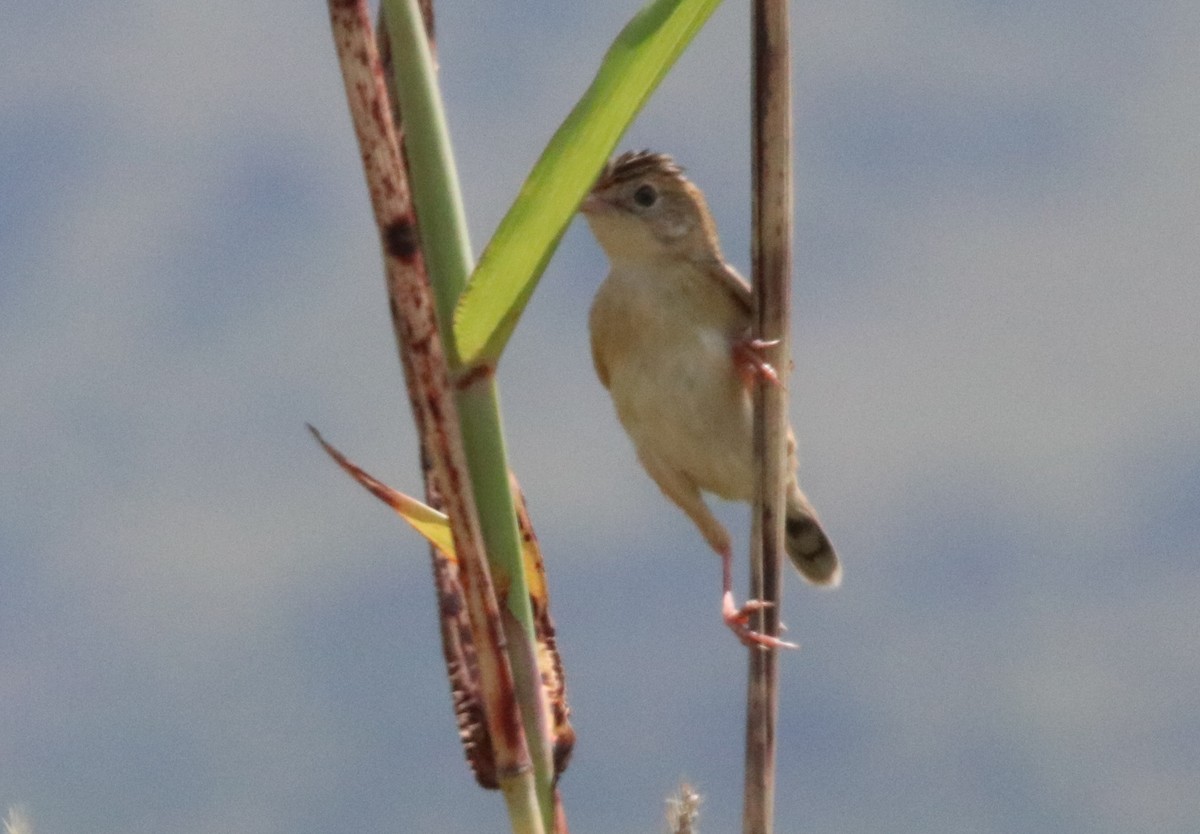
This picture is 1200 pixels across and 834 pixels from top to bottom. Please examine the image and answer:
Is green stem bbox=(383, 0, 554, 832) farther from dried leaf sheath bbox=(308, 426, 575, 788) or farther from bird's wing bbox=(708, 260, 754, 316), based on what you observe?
bird's wing bbox=(708, 260, 754, 316)

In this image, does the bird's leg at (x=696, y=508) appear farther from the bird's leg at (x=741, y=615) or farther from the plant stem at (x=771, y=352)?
the plant stem at (x=771, y=352)

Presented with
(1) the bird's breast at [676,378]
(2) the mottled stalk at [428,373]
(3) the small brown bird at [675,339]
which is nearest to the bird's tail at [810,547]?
(3) the small brown bird at [675,339]

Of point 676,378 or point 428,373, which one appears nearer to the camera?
point 428,373

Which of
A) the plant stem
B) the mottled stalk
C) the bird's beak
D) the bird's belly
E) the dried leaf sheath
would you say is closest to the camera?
the mottled stalk

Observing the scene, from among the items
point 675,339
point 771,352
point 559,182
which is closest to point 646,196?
point 675,339

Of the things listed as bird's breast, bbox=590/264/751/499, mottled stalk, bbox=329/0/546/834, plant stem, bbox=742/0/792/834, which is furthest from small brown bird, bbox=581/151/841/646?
mottled stalk, bbox=329/0/546/834

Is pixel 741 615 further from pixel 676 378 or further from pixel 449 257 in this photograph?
pixel 449 257

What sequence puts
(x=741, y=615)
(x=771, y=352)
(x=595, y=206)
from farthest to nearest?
(x=595, y=206) → (x=741, y=615) → (x=771, y=352)
